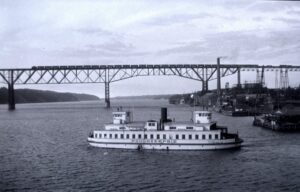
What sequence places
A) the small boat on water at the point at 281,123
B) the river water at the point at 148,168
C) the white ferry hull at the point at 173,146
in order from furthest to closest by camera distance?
the small boat on water at the point at 281,123 → the white ferry hull at the point at 173,146 → the river water at the point at 148,168

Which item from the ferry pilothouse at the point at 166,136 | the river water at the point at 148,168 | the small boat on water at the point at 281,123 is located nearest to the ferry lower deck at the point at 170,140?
the ferry pilothouse at the point at 166,136

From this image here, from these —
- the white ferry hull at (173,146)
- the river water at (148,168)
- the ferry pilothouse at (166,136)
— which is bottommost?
the river water at (148,168)

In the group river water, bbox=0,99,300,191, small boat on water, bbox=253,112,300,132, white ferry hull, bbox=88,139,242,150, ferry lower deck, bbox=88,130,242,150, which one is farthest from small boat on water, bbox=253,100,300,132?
white ferry hull, bbox=88,139,242,150

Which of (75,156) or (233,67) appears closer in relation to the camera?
(75,156)

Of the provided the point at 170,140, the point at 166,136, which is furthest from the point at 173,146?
the point at 166,136

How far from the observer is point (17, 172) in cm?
3656

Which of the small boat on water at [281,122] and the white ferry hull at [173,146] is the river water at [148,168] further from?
the small boat on water at [281,122]

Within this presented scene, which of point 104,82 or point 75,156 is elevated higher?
point 104,82

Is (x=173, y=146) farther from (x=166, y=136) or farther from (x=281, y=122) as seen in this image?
(x=281, y=122)

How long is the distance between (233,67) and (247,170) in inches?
4533

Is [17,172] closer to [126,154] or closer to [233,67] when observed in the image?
[126,154]

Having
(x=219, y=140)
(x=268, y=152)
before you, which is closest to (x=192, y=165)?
(x=219, y=140)

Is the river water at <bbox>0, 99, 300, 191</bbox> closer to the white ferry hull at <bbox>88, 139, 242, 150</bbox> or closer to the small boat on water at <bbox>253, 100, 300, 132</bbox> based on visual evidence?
the white ferry hull at <bbox>88, 139, 242, 150</bbox>

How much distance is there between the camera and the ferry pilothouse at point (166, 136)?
145ft
